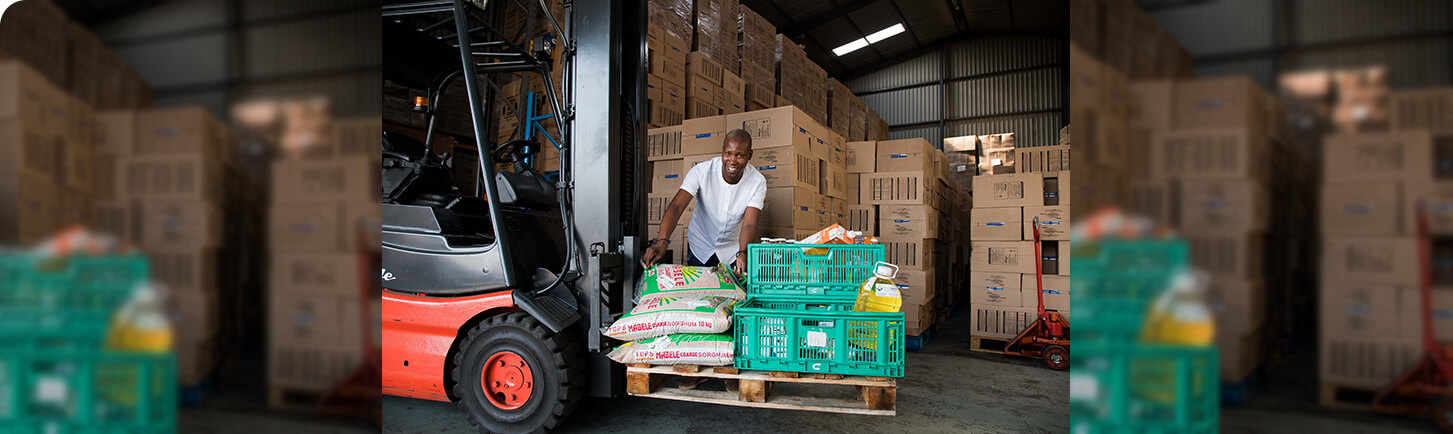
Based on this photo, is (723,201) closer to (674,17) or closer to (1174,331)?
(674,17)

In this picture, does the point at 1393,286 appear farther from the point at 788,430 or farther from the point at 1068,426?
the point at 1068,426

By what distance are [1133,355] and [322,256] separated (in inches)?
33.8

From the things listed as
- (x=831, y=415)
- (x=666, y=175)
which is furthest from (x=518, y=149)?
(x=831, y=415)

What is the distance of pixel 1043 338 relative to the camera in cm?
569

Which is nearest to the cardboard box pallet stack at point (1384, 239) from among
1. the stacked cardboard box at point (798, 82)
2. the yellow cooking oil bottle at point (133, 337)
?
Result: the yellow cooking oil bottle at point (133, 337)

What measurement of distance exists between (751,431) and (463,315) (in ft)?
5.75

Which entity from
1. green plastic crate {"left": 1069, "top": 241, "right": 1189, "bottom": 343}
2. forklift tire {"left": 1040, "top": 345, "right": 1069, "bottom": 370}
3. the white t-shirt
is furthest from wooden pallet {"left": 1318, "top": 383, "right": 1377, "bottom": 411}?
forklift tire {"left": 1040, "top": 345, "right": 1069, "bottom": 370}

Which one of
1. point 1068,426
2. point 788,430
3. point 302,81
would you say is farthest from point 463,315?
point 1068,426

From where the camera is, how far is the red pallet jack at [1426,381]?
682 millimetres

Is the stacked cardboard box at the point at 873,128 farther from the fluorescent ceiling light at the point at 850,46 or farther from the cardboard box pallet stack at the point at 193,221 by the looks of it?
the cardboard box pallet stack at the point at 193,221

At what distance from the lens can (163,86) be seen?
2.15ft

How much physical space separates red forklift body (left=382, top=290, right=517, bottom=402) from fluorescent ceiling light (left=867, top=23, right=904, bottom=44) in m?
14.5

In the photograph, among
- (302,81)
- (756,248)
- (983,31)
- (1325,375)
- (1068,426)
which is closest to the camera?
(302,81)

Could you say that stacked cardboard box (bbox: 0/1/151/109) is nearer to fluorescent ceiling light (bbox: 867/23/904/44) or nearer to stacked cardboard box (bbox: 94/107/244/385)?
stacked cardboard box (bbox: 94/107/244/385)
